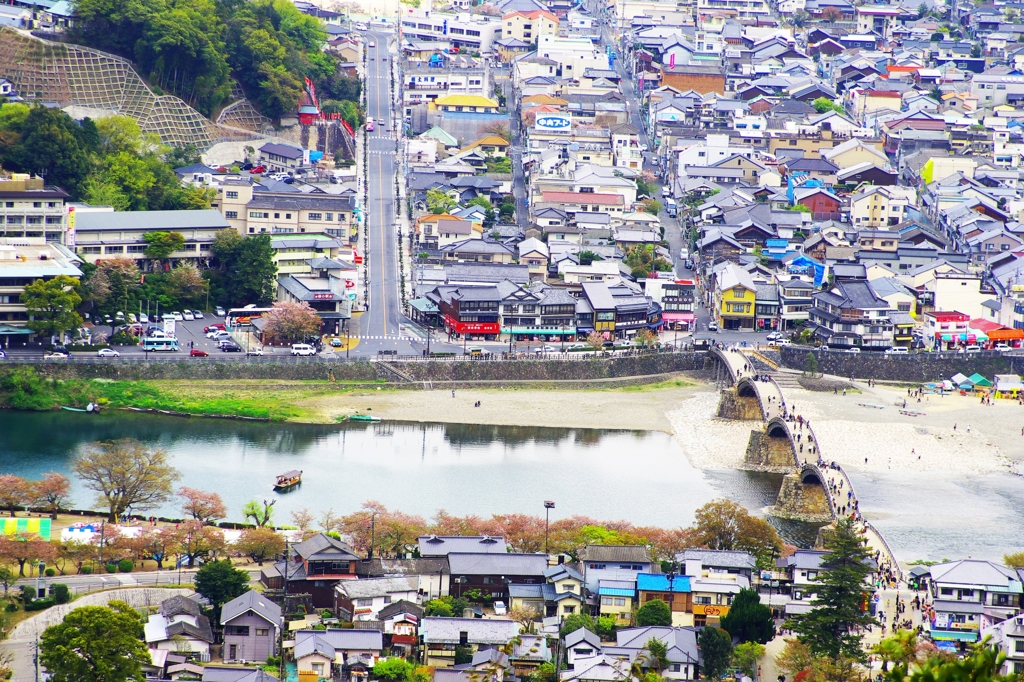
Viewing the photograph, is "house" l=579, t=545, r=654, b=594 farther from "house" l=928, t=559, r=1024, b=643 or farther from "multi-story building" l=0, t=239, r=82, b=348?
"multi-story building" l=0, t=239, r=82, b=348

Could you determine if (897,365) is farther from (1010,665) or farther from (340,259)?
(1010,665)

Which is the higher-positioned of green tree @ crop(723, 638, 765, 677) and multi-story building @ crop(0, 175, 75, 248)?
multi-story building @ crop(0, 175, 75, 248)

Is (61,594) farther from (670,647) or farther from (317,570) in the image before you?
(670,647)

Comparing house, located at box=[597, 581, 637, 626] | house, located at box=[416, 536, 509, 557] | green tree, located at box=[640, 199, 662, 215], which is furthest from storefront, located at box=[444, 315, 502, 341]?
house, located at box=[597, 581, 637, 626]

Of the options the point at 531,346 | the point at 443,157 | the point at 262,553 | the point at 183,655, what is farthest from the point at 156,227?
the point at 183,655

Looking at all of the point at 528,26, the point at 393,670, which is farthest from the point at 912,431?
the point at 528,26

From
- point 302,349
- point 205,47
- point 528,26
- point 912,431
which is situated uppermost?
point 528,26

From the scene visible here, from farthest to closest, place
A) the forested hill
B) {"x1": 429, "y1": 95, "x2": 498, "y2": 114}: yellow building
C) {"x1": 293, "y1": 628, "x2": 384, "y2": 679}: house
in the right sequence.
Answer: {"x1": 429, "y1": 95, "x2": 498, "y2": 114}: yellow building
the forested hill
{"x1": 293, "y1": 628, "x2": 384, "y2": 679}: house
